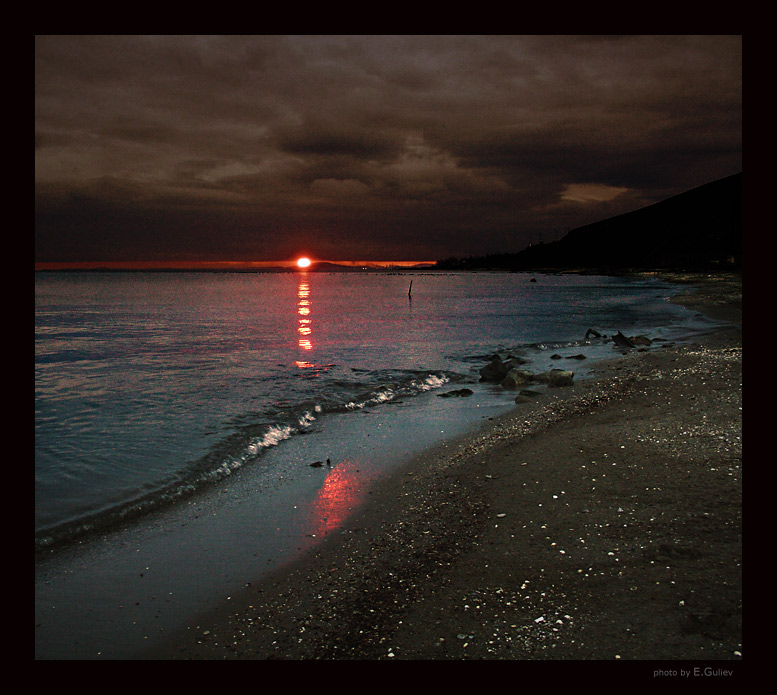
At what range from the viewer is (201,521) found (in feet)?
23.7

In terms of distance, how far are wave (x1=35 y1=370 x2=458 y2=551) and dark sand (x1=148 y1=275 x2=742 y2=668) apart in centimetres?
Result: 361

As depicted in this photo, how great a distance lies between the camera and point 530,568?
505 centimetres

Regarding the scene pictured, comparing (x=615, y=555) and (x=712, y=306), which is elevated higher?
(x=712, y=306)

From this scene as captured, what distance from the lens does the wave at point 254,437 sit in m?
7.43

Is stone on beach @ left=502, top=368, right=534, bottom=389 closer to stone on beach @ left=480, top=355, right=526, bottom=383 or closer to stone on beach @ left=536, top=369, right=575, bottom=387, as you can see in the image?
stone on beach @ left=536, top=369, right=575, bottom=387

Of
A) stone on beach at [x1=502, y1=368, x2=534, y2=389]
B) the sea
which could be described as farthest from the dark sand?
stone on beach at [x1=502, y1=368, x2=534, y2=389]

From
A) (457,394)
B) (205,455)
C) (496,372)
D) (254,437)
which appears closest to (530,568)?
(205,455)

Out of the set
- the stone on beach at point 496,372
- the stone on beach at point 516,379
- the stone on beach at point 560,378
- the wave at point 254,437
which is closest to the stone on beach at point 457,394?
the wave at point 254,437

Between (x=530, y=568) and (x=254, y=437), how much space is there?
8186mm

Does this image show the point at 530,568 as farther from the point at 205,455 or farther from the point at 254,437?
the point at 254,437
